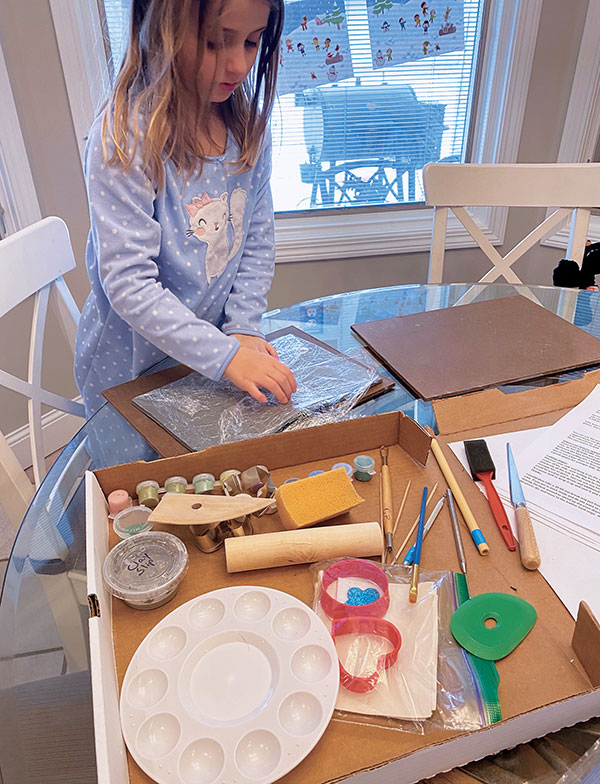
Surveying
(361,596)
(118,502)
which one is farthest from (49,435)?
(361,596)

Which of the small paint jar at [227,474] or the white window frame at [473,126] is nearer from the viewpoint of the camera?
the small paint jar at [227,474]

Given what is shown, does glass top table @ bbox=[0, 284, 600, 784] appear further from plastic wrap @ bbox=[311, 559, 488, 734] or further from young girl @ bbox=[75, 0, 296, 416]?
young girl @ bbox=[75, 0, 296, 416]

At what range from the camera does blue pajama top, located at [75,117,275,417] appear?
2.67ft

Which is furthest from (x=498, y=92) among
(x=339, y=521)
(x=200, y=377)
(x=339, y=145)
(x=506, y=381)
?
(x=339, y=521)

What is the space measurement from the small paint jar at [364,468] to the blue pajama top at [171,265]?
9.9 inches

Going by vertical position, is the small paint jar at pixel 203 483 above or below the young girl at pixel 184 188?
below

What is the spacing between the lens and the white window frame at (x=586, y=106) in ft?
5.72

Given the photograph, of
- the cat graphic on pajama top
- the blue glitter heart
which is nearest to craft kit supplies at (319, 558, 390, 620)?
the blue glitter heart

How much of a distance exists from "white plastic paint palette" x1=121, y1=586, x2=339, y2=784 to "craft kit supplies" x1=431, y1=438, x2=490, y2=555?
0.60 feet

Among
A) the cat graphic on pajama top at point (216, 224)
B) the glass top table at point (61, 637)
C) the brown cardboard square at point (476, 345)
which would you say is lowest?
the glass top table at point (61, 637)

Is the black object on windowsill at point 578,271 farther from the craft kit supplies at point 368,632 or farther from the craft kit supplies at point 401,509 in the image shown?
the craft kit supplies at point 368,632

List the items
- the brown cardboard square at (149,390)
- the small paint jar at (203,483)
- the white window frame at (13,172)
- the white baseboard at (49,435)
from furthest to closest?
1. the white baseboard at (49,435)
2. the white window frame at (13,172)
3. the brown cardboard square at (149,390)
4. the small paint jar at (203,483)

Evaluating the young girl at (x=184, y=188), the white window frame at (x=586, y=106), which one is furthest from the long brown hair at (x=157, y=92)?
the white window frame at (x=586, y=106)

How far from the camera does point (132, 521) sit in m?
0.59
